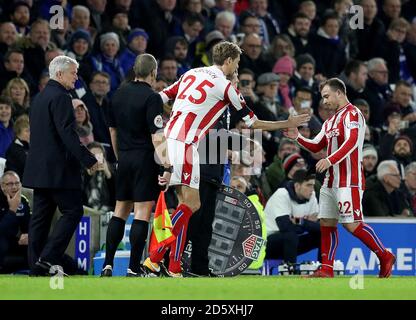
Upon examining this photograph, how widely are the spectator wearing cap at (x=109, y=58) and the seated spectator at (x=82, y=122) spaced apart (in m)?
1.79

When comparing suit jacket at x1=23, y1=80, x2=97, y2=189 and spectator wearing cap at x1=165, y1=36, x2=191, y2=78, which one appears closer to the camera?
suit jacket at x1=23, y1=80, x2=97, y2=189

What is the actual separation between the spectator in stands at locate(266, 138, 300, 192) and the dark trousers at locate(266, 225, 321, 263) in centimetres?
140

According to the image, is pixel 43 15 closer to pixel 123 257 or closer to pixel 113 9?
pixel 113 9

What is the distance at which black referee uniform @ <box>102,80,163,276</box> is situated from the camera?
43.2ft

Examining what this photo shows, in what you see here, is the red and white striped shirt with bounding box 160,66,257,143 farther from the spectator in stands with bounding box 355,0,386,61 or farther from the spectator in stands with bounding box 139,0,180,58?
the spectator in stands with bounding box 355,0,386,61

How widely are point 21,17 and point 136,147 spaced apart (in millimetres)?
→ 6259

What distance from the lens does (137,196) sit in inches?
521

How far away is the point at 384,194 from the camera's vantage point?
1838 cm

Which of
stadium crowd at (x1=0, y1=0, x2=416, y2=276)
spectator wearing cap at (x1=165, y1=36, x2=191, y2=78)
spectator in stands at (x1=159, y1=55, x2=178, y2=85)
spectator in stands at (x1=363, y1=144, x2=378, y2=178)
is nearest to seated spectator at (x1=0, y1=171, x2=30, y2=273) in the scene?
stadium crowd at (x1=0, y1=0, x2=416, y2=276)

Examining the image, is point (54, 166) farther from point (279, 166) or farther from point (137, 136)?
point (279, 166)

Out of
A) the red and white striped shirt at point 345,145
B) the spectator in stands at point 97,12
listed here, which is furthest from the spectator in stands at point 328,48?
the red and white striped shirt at point 345,145

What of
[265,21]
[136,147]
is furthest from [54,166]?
[265,21]
